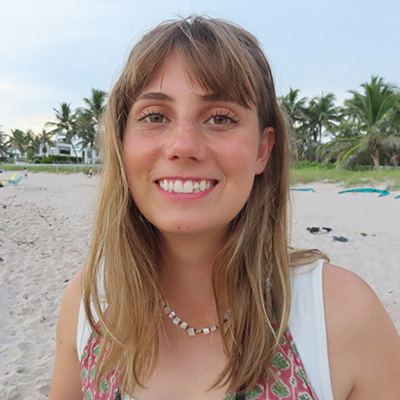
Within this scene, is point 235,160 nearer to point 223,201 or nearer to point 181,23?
point 223,201

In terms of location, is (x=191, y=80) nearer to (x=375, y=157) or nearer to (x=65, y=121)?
(x=375, y=157)

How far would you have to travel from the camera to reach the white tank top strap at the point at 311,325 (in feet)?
3.76

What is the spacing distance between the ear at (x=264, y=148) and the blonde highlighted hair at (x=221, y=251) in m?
0.03

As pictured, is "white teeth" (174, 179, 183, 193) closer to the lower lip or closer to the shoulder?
the lower lip

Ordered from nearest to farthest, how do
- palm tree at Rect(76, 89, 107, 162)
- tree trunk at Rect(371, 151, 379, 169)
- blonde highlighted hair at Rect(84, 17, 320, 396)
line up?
Answer: blonde highlighted hair at Rect(84, 17, 320, 396), tree trunk at Rect(371, 151, 379, 169), palm tree at Rect(76, 89, 107, 162)

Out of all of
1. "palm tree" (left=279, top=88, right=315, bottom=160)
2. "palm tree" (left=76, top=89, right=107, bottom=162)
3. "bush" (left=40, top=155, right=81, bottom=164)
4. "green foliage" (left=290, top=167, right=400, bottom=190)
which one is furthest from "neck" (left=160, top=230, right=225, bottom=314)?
"bush" (left=40, top=155, right=81, bottom=164)

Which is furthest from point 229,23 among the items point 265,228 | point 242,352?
point 242,352

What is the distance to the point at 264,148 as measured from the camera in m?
1.43

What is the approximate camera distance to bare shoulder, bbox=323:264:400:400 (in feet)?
3.89

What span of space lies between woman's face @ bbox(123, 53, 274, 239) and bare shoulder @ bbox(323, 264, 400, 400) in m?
0.47

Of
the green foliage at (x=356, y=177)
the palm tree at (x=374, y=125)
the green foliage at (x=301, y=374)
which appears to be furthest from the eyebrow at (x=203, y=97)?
the palm tree at (x=374, y=125)

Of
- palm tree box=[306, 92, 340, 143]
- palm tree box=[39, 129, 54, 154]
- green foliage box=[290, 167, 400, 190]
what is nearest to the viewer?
green foliage box=[290, 167, 400, 190]

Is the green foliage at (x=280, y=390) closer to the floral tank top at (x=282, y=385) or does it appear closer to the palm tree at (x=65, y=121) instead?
the floral tank top at (x=282, y=385)

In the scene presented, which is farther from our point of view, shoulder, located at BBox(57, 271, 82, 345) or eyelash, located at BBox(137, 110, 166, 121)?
shoulder, located at BBox(57, 271, 82, 345)
